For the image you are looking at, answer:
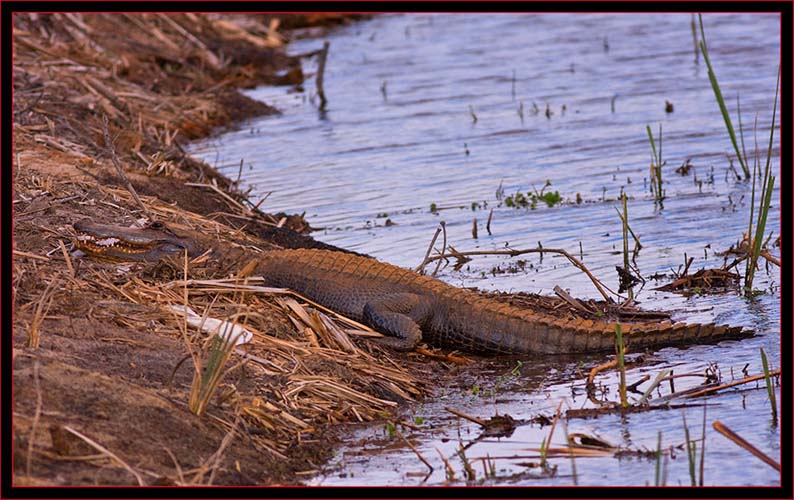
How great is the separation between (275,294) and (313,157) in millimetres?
7175

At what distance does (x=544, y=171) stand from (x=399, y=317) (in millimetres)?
5871

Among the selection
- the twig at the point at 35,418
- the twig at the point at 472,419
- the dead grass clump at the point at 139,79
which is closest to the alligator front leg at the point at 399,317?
the twig at the point at 472,419

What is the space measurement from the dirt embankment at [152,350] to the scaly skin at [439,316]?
226 millimetres

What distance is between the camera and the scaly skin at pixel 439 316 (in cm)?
682

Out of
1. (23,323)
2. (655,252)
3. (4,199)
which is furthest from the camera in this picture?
(655,252)

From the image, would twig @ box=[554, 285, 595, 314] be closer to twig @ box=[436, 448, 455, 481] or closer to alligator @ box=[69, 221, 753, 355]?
alligator @ box=[69, 221, 753, 355]

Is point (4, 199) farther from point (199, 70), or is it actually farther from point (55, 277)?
point (199, 70)

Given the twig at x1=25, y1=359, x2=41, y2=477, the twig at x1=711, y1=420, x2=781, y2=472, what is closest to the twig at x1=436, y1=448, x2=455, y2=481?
the twig at x1=711, y1=420, x2=781, y2=472

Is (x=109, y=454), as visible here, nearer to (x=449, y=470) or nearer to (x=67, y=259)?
(x=449, y=470)

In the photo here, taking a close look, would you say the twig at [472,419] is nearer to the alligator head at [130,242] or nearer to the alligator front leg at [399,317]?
the alligator front leg at [399,317]

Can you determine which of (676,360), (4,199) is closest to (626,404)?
(676,360)

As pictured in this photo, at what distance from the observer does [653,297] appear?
26.2 feet

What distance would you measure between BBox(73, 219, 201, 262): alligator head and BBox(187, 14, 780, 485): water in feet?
6.66

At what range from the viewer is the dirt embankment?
182 inches
